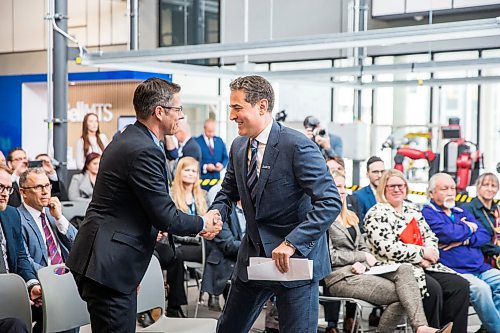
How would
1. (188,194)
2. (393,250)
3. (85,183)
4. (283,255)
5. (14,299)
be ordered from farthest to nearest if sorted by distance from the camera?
(85,183) → (188,194) → (393,250) → (14,299) → (283,255)

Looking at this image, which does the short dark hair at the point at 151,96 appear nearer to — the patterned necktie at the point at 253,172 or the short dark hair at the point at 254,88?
the short dark hair at the point at 254,88

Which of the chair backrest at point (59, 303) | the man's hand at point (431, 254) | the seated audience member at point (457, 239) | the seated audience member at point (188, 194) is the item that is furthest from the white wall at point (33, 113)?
the chair backrest at point (59, 303)

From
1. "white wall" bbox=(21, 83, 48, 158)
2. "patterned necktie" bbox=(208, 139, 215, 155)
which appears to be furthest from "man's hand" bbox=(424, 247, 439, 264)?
"white wall" bbox=(21, 83, 48, 158)

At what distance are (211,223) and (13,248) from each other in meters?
1.63

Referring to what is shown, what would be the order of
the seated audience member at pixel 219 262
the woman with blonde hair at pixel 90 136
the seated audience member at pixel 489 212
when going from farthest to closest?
1. the woman with blonde hair at pixel 90 136
2. the seated audience member at pixel 489 212
3. the seated audience member at pixel 219 262

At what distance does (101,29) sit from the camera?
16734 mm

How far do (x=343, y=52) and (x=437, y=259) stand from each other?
8.60m

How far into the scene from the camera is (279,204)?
4.02 meters

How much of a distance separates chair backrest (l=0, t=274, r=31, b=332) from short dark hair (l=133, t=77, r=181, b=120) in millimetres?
1298

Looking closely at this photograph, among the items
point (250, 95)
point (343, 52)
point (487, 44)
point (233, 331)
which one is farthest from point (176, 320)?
point (343, 52)

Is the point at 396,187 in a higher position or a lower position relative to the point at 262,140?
lower

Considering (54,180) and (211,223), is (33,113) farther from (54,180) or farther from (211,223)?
(211,223)

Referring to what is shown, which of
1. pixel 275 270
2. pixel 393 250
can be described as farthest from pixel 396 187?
pixel 275 270

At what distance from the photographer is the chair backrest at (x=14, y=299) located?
14.8ft
